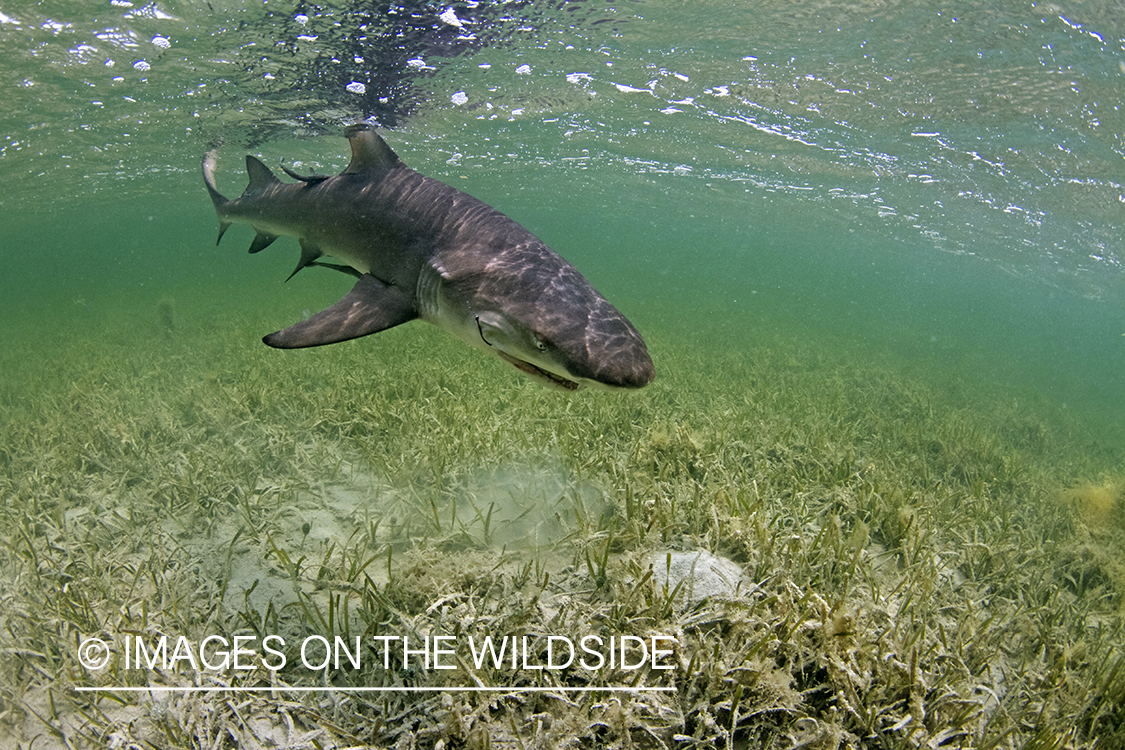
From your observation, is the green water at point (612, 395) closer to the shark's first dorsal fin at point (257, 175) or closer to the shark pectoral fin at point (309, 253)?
the shark pectoral fin at point (309, 253)

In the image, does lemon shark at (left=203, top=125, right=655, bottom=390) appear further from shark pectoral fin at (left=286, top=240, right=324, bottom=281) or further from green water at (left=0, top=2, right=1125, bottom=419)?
green water at (left=0, top=2, right=1125, bottom=419)

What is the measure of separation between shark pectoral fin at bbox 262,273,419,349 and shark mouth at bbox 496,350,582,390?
0.85 metres

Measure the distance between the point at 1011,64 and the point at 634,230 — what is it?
209ft

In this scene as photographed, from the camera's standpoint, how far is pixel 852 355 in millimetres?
19516

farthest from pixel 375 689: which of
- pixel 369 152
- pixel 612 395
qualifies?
pixel 612 395

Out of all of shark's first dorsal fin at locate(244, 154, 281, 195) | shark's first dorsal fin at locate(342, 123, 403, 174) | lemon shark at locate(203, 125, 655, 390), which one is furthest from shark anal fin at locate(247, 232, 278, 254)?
shark's first dorsal fin at locate(342, 123, 403, 174)

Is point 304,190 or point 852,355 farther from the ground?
point 304,190

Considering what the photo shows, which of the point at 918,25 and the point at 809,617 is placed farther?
the point at 918,25

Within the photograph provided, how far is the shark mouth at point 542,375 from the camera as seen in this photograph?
2.94 metres

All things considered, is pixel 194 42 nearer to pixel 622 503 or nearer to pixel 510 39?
pixel 510 39

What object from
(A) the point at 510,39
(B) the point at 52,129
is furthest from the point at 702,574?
(B) the point at 52,129

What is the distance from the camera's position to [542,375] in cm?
301

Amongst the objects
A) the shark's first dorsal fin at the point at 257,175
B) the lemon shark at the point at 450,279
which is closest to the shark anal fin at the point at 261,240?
the shark's first dorsal fin at the point at 257,175

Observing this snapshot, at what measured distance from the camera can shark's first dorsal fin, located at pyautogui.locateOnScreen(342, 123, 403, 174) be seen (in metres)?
4.74
